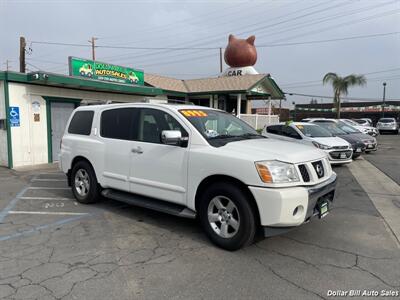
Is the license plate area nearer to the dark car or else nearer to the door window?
the door window

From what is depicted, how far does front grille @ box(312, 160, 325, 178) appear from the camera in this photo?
14.4 ft

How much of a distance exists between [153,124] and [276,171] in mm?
2195

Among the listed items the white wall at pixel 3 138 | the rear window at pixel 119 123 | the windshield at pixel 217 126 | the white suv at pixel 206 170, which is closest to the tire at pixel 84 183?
the white suv at pixel 206 170

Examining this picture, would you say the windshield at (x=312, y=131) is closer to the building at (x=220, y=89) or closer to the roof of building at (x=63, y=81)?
the roof of building at (x=63, y=81)

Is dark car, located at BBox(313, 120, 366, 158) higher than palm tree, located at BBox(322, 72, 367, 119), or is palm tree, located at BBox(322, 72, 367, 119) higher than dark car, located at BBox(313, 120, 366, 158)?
palm tree, located at BBox(322, 72, 367, 119)

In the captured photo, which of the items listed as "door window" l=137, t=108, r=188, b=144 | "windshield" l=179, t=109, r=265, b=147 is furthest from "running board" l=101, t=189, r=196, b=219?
"windshield" l=179, t=109, r=265, b=147

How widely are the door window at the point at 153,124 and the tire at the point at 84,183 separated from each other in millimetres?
1480

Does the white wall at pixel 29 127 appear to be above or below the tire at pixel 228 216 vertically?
above

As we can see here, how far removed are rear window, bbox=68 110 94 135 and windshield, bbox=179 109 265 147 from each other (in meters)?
2.29

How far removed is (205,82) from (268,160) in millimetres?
19037

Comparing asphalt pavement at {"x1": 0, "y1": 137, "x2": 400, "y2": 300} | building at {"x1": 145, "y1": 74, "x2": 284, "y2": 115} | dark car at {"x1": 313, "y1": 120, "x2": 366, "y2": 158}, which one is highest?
building at {"x1": 145, "y1": 74, "x2": 284, "y2": 115}

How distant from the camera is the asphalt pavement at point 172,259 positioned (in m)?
3.32

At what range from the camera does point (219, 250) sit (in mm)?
4230

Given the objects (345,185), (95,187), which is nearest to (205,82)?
(345,185)
